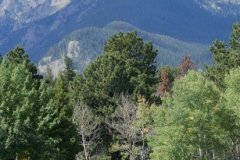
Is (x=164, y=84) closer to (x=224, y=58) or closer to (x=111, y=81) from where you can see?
(x=224, y=58)

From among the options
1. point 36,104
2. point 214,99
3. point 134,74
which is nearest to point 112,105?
point 134,74

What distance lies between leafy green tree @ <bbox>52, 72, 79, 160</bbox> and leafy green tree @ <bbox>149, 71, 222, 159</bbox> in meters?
8.71

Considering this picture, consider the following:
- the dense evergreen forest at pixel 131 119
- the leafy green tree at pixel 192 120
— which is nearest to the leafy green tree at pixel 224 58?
the dense evergreen forest at pixel 131 119

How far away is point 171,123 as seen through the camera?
33.3 metres

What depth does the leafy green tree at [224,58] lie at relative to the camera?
4775cm

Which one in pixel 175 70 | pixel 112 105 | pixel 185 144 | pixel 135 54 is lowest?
pixel 185 144

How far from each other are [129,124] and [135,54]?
14990 millimetres

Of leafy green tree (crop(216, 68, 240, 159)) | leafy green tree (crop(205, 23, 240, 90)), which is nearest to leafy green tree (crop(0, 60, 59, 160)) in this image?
leafy green tree (crop(216, 68, 240, 159))

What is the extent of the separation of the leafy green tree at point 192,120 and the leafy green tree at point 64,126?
871 centimetres

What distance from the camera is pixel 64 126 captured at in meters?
37.3

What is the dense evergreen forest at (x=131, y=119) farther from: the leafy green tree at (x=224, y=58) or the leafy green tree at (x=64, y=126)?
the leafy green tree at (x=224, y=58)

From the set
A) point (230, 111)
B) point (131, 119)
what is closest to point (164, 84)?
point (131, 119)

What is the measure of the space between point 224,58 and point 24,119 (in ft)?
88.8

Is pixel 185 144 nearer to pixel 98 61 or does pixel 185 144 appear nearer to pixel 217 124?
pixel 217 124
